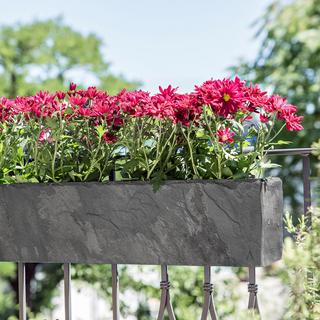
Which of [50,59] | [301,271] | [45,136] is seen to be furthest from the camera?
[50,59]

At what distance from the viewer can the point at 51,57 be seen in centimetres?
1641

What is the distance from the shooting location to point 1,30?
54.2 ft

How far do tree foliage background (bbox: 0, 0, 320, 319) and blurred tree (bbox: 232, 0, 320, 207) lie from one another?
15 mm

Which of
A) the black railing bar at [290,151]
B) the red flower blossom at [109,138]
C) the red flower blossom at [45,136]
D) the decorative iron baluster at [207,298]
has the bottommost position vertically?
the decorative iron baluster at [207,298]

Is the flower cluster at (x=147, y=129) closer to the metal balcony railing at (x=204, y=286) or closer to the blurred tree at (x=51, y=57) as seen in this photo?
the metal balcony railing at (x=204, y=286)

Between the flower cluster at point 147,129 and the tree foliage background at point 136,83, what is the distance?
19.9 inches

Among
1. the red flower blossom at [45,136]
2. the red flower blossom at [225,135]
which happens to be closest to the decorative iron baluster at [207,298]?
the red flower blossom at [225,135]

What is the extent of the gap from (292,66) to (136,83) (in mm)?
6508

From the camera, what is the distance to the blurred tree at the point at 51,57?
16.2 metres

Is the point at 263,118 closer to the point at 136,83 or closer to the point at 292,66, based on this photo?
the point at 292,66

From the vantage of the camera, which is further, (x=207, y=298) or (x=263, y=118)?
(x=207, y=298)

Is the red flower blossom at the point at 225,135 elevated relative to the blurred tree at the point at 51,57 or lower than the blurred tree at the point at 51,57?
lower

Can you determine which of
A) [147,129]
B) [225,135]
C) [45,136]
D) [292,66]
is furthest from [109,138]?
[292,66]

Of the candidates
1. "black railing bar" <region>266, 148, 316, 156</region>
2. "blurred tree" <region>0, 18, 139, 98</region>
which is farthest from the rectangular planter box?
"blurred tree" <region>0, 18, 139, 98</region>
